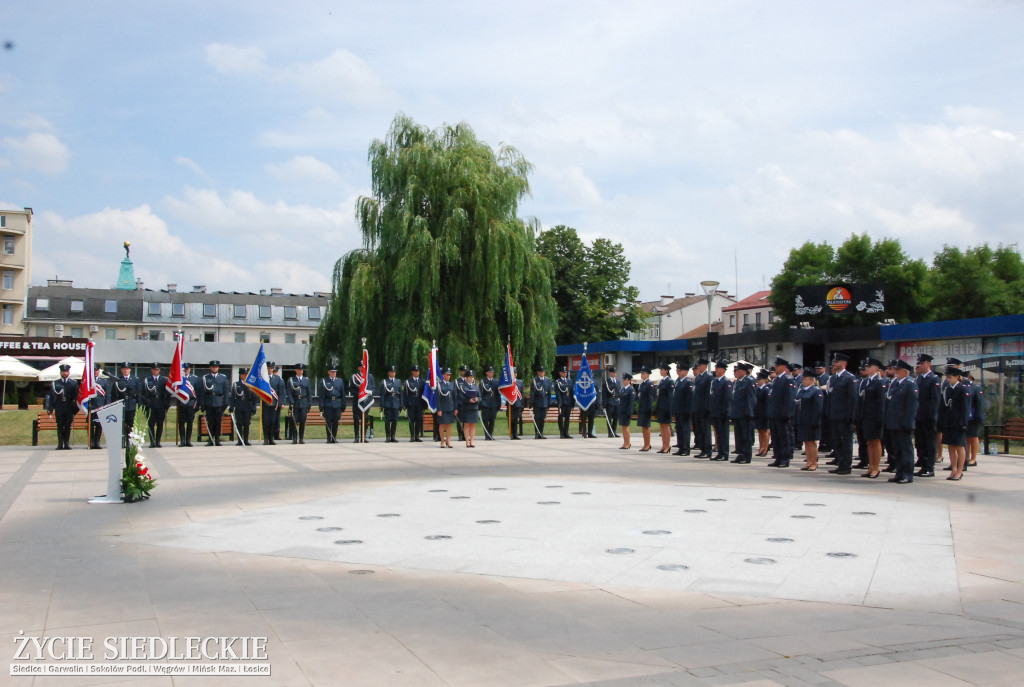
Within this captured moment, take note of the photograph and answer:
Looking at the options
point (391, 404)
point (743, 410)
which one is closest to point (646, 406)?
point (743, 410)

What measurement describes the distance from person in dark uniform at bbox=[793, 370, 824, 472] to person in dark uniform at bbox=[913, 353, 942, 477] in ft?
5.26

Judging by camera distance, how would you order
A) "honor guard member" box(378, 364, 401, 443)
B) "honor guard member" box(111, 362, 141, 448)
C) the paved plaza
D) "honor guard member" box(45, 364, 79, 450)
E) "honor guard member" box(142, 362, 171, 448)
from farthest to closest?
"honor guard member" box(378, 364, 401, 443)
"honor guard member" box(111, 362, 141, 448)
"honor guard member" box(142, 362, 171, 448)
"honor guard member" box(45, 364, 79, 450)
the paved plaza

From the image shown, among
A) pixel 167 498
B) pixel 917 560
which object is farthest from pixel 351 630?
pixel 167 498

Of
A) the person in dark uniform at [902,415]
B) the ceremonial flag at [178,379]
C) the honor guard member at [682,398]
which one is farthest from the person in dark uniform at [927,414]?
the ceremonial flag at [178,379]

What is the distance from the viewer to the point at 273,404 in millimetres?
22406

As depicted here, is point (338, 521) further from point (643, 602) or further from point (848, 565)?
point (848, 565)

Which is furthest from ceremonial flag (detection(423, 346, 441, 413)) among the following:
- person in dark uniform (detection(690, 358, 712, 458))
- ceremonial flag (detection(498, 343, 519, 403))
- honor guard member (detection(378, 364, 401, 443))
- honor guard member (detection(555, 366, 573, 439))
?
person in dark uniform (detection(690, 358, 712, 458))

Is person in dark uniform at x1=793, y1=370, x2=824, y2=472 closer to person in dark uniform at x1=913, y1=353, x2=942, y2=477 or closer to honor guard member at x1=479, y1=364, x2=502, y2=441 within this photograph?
person in dark uniform at x1=913, y1=353, x2=942, y2=477

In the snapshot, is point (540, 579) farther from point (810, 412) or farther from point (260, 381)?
point (260, 381)

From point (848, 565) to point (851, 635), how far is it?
2.28 metres

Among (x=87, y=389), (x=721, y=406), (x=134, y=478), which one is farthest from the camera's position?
(x=87, y=389)

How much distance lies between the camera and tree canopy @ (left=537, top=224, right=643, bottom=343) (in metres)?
64.3

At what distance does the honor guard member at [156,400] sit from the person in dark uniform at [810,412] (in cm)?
1430

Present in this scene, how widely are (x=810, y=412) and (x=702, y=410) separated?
3.19 metres
